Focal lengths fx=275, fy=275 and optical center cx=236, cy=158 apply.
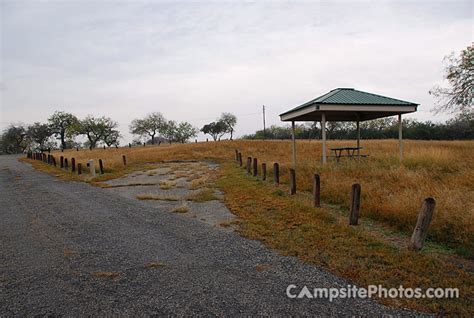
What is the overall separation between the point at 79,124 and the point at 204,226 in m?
68.4

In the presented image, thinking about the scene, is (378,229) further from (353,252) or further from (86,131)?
(86,131)

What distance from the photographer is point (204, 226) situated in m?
5.71

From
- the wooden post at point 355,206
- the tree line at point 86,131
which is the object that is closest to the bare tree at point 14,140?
the tree line at point 86,131

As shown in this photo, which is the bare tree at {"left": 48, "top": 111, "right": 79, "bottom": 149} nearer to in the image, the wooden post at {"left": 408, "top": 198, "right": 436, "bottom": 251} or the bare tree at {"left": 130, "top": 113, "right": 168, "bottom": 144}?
the bare tree at {"left": 130, "top": 113, "right": 168, "bottom": 144}

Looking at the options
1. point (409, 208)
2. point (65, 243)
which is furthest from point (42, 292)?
point (409, 208)

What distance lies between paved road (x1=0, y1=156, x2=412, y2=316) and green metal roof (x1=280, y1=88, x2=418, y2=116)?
897 cm

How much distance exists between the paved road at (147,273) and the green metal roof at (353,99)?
8970 mm

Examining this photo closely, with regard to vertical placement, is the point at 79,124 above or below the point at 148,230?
above

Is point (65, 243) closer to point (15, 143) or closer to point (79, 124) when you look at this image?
Result: point (79, 124)

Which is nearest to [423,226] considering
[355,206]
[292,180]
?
[355,206]

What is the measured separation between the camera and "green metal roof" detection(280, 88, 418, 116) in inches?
484

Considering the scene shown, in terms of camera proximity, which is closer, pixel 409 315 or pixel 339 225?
pixel 409 315

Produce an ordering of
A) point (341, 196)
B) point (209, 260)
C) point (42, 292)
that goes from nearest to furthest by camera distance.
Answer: point (42, 292) → point (209, 260) → point (341, 196)

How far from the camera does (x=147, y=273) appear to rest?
3.62 m
